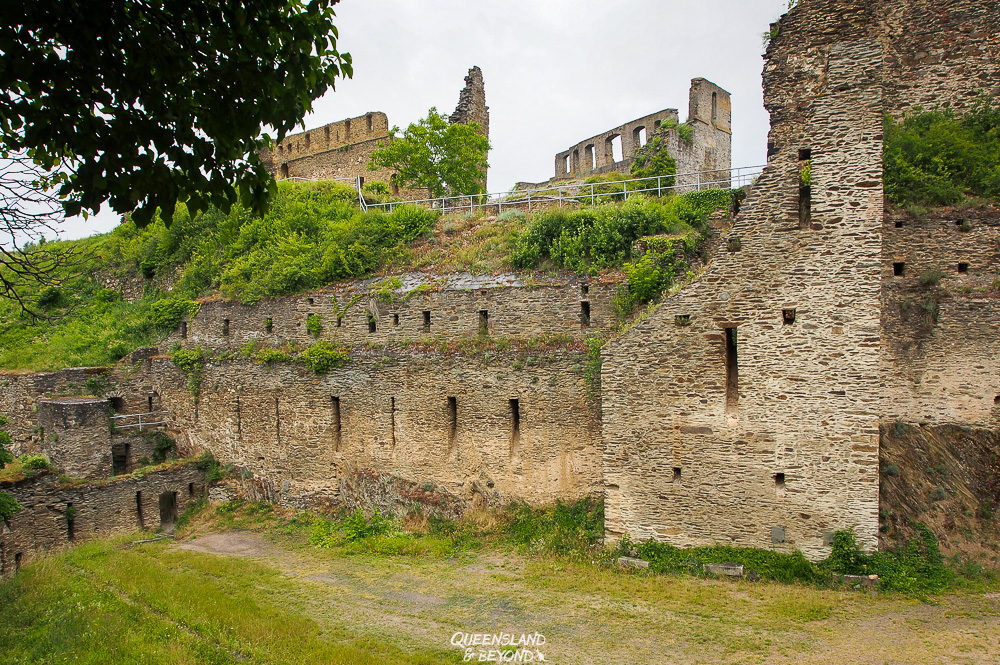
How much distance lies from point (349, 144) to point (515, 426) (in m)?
24.0

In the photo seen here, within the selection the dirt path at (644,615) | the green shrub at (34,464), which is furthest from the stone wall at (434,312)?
the green shrub at (34,464)

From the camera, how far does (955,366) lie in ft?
43.1

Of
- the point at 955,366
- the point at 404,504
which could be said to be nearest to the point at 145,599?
the point at 404,504

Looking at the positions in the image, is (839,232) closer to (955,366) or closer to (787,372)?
(787,372)

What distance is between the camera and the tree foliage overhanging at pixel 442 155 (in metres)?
27.5

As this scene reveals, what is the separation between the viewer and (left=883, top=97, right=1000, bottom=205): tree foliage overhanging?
1394 centimetres

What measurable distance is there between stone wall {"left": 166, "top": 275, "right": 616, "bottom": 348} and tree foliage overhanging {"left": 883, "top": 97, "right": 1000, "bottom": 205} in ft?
22.3

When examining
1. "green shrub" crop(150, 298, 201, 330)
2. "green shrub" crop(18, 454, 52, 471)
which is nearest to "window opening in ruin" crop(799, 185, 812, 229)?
"green shrub" crop(18, 454, 52, 471)

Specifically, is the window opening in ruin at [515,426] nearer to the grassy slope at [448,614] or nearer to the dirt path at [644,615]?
the grassy slope at [448,614]

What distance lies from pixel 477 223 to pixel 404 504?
9.07 m

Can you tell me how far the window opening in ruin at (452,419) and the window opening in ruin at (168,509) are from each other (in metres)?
9.68

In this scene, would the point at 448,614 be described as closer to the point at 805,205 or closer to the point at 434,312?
the point at 434,312

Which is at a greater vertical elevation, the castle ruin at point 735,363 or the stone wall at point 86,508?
the castle ruin at point 735,363

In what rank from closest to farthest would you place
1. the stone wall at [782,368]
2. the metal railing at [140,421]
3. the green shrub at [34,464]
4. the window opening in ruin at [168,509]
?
the stone wall at [782,368], the green shrub at [34,464], the window opening in ruin at [168,509], the metal railing at [140,421]
